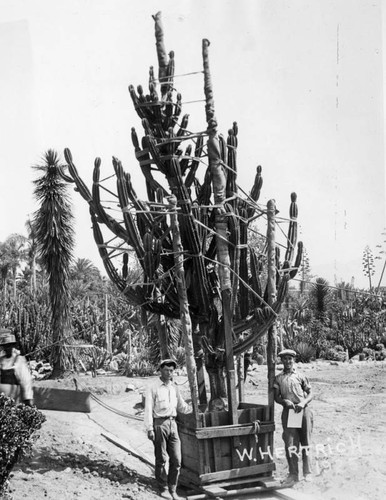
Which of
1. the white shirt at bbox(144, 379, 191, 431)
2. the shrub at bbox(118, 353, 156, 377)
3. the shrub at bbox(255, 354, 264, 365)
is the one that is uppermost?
the white shirt at bbox(144, 379, 191, 431)

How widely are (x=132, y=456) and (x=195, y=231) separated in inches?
128

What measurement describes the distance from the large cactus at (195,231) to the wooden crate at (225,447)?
69 centimetres

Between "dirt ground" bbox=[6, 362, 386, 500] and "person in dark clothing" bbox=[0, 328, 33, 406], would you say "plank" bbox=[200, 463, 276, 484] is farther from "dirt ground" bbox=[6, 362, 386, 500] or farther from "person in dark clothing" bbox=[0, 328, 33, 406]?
"person in dark clothing" bbox=[0, 328, 33, 406]

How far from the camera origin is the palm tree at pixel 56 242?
626 inches

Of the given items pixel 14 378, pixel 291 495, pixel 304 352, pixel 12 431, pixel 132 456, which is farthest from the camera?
pixel 304 352

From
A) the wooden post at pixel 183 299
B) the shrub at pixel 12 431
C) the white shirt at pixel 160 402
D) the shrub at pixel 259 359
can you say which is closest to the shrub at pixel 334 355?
the shrub at pixel 259 359

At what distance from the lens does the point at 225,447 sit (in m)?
6.79

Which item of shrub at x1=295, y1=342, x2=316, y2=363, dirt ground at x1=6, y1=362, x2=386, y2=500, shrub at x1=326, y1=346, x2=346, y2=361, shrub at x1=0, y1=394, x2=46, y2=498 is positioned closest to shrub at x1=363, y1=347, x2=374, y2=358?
shrub at x1=326, y1=346, x2=346, y2=361

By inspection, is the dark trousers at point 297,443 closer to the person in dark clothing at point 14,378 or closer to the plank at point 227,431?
the plank at point 227,431

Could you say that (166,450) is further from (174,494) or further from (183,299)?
(183,299)

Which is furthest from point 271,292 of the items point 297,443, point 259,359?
point 259,359

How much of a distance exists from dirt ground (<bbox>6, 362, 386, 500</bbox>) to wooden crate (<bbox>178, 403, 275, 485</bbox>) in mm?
419

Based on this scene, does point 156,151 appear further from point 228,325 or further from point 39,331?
point 39,331

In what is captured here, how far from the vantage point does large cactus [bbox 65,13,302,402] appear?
729cm
